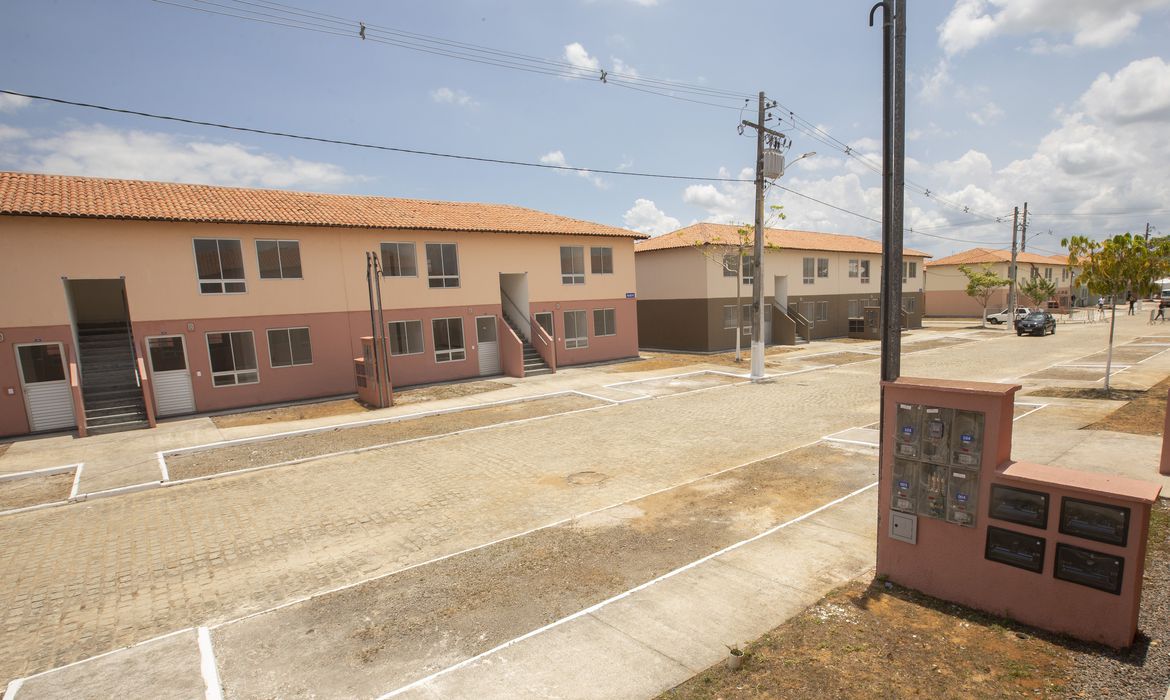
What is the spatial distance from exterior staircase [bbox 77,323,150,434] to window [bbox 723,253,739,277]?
26.3 metres

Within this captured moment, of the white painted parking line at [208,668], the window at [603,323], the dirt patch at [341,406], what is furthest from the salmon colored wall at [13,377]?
the window at [603,323]

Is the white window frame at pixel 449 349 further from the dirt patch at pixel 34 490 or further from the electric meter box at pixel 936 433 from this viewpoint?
the electric meter box at pixel 936 433

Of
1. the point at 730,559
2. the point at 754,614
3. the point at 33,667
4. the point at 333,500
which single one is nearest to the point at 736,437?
the point at 730,559

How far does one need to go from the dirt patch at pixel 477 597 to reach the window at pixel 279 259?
1610cm

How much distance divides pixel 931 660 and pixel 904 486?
5.45 feet

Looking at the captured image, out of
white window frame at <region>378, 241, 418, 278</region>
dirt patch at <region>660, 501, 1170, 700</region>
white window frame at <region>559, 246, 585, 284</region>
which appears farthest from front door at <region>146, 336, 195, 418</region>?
dirt patch at <region>660, 501, 1170, 700</region>

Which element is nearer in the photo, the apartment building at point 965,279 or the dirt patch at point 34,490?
the dirt patch at point 34,490

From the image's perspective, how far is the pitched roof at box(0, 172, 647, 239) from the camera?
16.4m

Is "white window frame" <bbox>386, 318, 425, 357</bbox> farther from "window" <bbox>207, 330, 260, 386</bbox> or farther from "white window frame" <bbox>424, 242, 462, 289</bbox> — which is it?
"window" <bbox>207, 330, 260, 386</bbox>

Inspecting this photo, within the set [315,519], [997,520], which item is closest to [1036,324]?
[997,520]

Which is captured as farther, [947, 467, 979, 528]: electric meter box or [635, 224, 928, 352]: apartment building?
[635, 224, 928, 352]: apartment building

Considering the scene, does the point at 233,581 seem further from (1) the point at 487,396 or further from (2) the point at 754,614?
(1) the point at 487,396

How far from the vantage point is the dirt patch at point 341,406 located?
16891 millimetres

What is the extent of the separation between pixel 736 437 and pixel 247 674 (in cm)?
1030
